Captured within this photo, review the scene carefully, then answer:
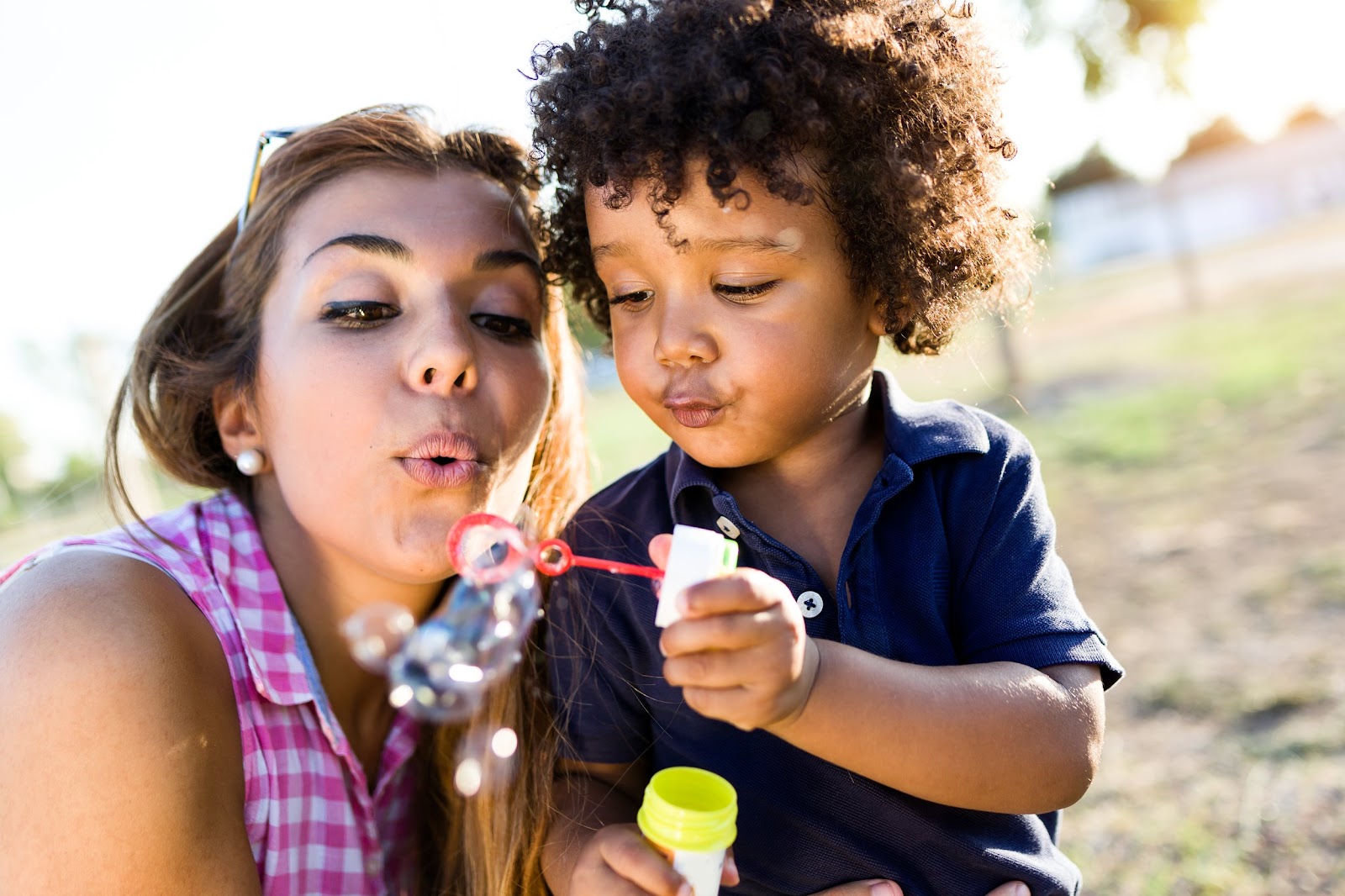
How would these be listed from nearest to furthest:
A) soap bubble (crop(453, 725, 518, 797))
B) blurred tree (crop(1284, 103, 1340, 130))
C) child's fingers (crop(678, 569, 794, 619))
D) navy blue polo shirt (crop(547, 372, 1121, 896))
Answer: child's fingers (crop(678, 569, 794, 619)), navy blue polo shirt (crop(547, 372, 1121, 896)), soap bubble (crop(453, 725, 518, 797)), blurred tree (crop(1284, 103, 1340, 130))

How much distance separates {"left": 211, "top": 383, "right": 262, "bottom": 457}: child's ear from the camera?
6.29 feet

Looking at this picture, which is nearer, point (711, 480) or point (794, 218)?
point (794, 218)

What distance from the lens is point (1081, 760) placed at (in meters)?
1.43

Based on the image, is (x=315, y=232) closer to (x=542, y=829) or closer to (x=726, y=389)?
(x=726, y=389)

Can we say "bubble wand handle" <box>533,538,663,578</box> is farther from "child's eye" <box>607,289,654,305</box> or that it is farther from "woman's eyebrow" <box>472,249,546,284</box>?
"woman's eyebrow" <box>472,249,546,284</box>

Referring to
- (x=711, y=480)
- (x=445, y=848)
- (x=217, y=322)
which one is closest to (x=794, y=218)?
(x=711, y=480)

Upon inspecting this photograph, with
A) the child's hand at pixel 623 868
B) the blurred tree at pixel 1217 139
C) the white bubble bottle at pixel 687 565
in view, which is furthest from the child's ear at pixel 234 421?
the blurred tree at pixel 1217 139

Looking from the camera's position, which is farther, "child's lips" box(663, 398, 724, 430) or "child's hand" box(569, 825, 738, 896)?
"child's lips" box(663, 398, 724, 430)

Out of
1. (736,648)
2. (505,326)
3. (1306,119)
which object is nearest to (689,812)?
(736,648)

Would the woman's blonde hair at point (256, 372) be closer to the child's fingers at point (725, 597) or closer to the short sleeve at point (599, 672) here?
the short sleeve at point (599, 672)

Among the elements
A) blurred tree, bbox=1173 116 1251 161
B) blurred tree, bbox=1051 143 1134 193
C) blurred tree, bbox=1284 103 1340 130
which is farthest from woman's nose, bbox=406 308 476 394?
blurred tree, bbox=1284 103 1340 130

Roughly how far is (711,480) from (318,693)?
2.58 feet

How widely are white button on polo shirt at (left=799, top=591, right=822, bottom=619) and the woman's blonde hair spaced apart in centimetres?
52

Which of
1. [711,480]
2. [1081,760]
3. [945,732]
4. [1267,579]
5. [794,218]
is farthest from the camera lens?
[1267,579]
